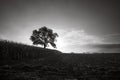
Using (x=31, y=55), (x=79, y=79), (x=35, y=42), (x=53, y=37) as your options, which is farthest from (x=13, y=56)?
(x=53, y=37)

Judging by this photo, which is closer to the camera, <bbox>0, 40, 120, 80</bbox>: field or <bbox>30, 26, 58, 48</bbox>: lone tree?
<bbox>0, 40, 120, 80</bbox>: field

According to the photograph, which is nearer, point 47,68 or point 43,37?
point 47,68

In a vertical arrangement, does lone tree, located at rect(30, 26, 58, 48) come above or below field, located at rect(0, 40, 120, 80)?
above

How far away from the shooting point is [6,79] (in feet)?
16.3

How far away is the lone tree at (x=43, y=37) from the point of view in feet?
135

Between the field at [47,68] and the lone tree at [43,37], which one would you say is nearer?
the field at [47,68]

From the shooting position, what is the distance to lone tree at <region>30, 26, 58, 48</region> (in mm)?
41062

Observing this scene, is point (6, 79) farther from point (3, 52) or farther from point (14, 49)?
point (14, 49)

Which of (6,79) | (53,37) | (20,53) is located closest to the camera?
(6,79)

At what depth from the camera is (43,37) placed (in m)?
42.4

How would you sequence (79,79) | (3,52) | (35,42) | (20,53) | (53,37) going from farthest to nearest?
1. (53,37)
2. (35,42)
3. (20,53)
4. (3,52)
5. (79,79)

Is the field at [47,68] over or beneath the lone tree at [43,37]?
beneath

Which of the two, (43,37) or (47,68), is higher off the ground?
(43,37)

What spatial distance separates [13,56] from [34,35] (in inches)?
1139
